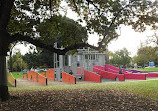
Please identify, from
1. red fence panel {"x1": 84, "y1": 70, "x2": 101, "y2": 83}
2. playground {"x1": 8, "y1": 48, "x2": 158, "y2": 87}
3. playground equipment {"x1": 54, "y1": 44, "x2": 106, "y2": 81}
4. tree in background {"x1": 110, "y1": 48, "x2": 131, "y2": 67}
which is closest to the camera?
red fence panel {"x1": 84, "y1": 70, "x2": 101, "y2": 83}

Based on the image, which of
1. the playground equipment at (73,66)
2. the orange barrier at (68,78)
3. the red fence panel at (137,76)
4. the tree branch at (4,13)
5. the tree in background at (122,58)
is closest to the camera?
the tree branch at (4,13)

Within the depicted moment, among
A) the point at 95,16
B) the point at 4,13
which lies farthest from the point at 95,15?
the point at 4,13

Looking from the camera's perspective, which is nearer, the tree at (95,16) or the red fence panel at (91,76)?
the tree at (95,16)

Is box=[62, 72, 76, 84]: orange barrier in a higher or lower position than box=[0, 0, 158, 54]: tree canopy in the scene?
lower

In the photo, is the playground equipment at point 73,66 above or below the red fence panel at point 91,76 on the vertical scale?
above

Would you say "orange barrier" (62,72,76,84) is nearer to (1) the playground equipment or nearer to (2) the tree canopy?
(1) the playground equipment

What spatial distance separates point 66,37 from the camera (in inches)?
447

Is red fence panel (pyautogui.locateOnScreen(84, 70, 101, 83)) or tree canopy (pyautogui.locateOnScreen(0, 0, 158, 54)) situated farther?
red fence panel (pyautogui.locateOnScreen(84, 70, 101, 83))

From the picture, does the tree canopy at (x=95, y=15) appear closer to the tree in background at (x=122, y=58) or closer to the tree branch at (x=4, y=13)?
the tree branch at (x=4, y=13)

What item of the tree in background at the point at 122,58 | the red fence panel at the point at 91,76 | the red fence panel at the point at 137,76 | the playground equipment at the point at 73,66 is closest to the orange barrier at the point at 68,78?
the playground equipment at the point at 73,66

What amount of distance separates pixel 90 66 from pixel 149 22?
15.2 meters

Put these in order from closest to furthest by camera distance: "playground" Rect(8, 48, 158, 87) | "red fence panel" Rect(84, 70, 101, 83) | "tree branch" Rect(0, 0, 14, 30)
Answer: "tree branch" Rect(0, 0, 14, 30), "red fence panel" Rect(84, 70, 101, 83), "playground" Rect(8, 48, 158, 87)

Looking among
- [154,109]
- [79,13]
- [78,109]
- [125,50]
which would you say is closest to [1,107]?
[78,109]

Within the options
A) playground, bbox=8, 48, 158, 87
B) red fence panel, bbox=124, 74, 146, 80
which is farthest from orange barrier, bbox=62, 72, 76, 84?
red fence panel, bbox=124, 74, 146, 80
